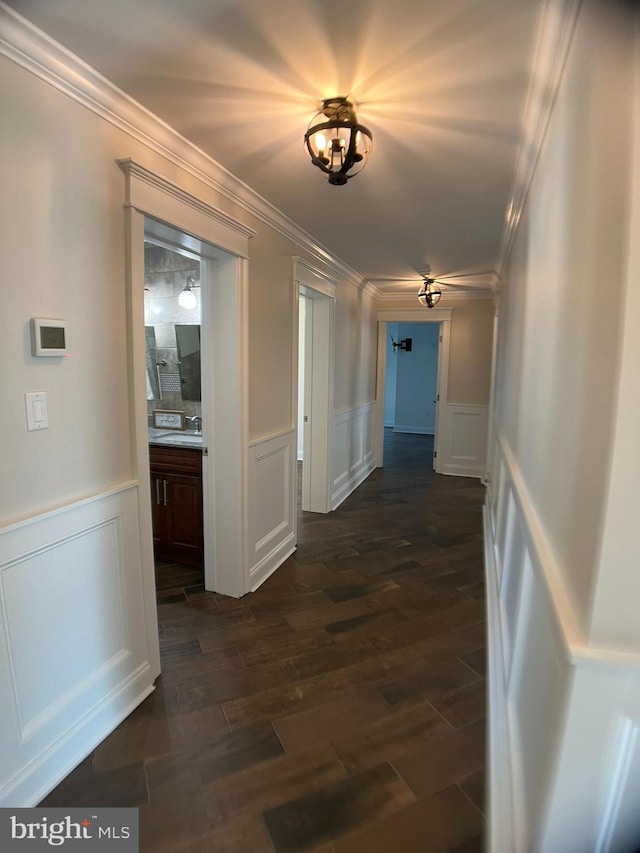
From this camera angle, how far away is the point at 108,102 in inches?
62.6

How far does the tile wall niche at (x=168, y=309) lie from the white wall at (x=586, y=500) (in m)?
2.70

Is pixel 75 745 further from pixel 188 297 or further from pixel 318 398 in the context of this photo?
pixel 318 398

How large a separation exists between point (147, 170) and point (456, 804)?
2592 millimetres

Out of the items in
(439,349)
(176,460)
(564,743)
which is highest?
(439,349)

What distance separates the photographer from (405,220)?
289 centimetres

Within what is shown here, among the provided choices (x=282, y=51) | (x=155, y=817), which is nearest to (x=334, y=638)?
(x=155, y=817)

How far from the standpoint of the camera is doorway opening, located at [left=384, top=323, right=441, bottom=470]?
929 centimetres

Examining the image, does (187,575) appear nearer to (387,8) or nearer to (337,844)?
(337,844)

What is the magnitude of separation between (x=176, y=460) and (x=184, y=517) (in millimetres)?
407

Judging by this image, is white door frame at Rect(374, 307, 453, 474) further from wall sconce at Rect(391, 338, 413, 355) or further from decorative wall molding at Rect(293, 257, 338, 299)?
wall sconce at Rect(391, 338, 413, 355)

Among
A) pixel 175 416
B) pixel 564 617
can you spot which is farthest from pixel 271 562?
pixel 564 617

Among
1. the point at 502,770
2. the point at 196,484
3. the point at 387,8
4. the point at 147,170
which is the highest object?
the point at 387,8

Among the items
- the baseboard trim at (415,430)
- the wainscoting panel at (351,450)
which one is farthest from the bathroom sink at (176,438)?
the baseboard trim at (415,430)
